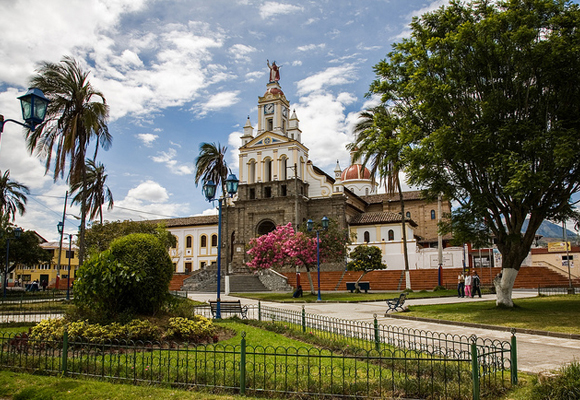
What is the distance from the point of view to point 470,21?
56.1 feet

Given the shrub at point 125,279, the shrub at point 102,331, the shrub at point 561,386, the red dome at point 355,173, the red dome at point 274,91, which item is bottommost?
the shrub at point 561,386

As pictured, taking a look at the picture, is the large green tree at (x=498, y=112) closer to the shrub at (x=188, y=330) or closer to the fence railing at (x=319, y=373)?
the fence railing at (x=319, y=373)

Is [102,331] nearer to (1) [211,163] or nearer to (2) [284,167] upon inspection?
(1) [211,163]

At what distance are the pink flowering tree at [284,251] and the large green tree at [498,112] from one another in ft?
40.9

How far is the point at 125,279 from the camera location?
10102 millimetres

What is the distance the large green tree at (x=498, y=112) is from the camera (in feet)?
49.6

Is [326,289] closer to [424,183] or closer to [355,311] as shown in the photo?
[355,311]

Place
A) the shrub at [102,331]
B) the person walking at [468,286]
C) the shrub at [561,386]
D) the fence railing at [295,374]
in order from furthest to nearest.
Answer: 1. the person walking at [468,286]
2. the shrub at [102,331]
3. the fence railing at [295,374]
4. the shrub at [561,386]

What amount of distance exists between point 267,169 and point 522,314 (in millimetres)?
37776

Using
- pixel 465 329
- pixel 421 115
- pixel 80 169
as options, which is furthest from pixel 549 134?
pixel 80 169

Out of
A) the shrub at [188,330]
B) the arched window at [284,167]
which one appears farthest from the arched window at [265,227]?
the shrub at [188,330]

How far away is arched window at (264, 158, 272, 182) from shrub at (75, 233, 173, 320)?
4008cm

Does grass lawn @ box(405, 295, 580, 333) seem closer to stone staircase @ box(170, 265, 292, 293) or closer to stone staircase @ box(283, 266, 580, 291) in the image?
stone staircase @ box(283, 266, 580, 291)

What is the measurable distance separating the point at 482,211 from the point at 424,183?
2.55m
